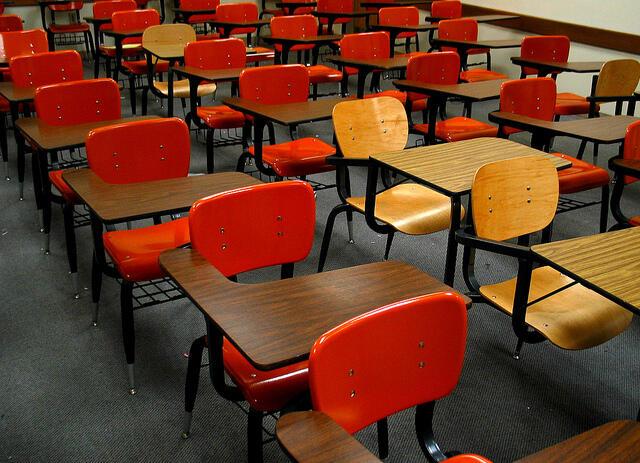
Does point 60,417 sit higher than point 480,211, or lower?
lower

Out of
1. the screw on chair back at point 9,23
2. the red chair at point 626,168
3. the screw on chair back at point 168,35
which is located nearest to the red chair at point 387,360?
the red chair at point 626,168

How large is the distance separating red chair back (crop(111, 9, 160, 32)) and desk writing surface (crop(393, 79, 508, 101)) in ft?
10.5

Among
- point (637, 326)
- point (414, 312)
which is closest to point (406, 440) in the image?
point (414, 312)

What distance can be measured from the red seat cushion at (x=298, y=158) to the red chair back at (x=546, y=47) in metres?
2.60

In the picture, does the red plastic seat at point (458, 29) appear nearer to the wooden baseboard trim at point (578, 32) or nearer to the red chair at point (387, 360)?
the wooden baseboard trim at point (578, 32)

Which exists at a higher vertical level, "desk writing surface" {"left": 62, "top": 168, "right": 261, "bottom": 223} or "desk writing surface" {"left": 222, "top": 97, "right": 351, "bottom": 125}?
"desk writing surface" {"left": 222, "top": 97, "right": 351, "bottom": 125}

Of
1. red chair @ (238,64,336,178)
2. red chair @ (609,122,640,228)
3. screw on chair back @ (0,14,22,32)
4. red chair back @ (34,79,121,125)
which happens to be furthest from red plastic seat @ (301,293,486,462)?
screw on chair back @ (0,14,22,32)

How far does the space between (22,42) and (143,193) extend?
353 centimetres

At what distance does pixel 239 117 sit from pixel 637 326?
8.32 ft

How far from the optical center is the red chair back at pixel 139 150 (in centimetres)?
275

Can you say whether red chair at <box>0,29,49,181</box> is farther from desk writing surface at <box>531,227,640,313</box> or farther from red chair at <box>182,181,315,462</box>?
desk writing surface at <box>531,227,640,313</box>

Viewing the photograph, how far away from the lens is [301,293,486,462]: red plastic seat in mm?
1364

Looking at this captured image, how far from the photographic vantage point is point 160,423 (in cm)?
237

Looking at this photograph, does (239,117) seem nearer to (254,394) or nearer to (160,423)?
(160,423)
